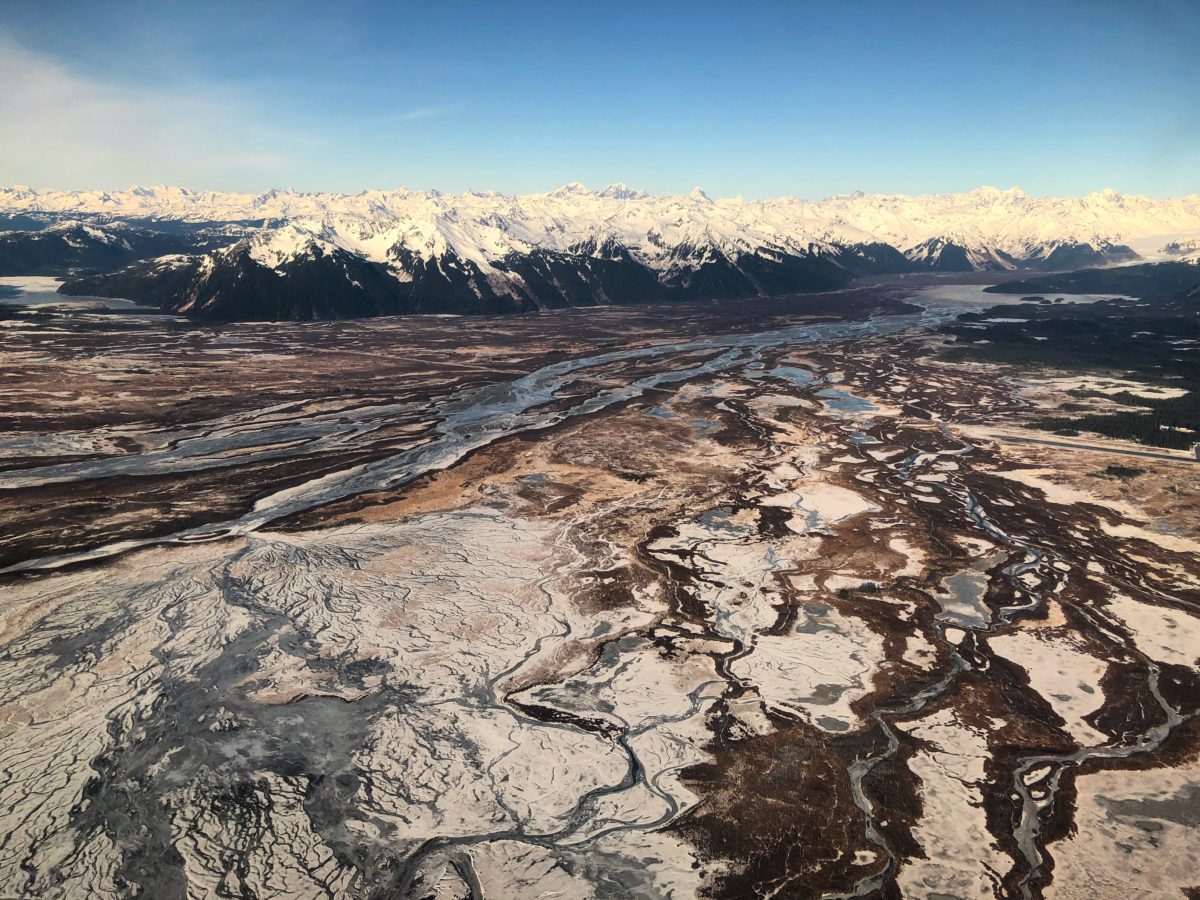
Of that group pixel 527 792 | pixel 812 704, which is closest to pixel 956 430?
pixel 812 704

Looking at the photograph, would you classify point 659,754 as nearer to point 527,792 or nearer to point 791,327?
point 527,792

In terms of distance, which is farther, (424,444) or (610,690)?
(424,444)

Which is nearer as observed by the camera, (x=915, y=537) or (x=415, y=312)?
(x=915, y=537)

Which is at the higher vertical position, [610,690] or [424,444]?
[424,444]

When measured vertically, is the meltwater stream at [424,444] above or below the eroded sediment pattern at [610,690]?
above

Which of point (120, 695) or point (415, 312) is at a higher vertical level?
point (415, 312)

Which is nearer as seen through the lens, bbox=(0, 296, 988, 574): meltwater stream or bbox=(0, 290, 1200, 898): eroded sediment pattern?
bbox=(0, 290, 1200, 898): eroded sediment pattern

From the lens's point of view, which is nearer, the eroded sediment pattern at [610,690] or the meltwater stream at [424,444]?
the eroded sediment pattern at [610,690]

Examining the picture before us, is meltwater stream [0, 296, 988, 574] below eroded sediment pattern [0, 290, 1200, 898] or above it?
above
